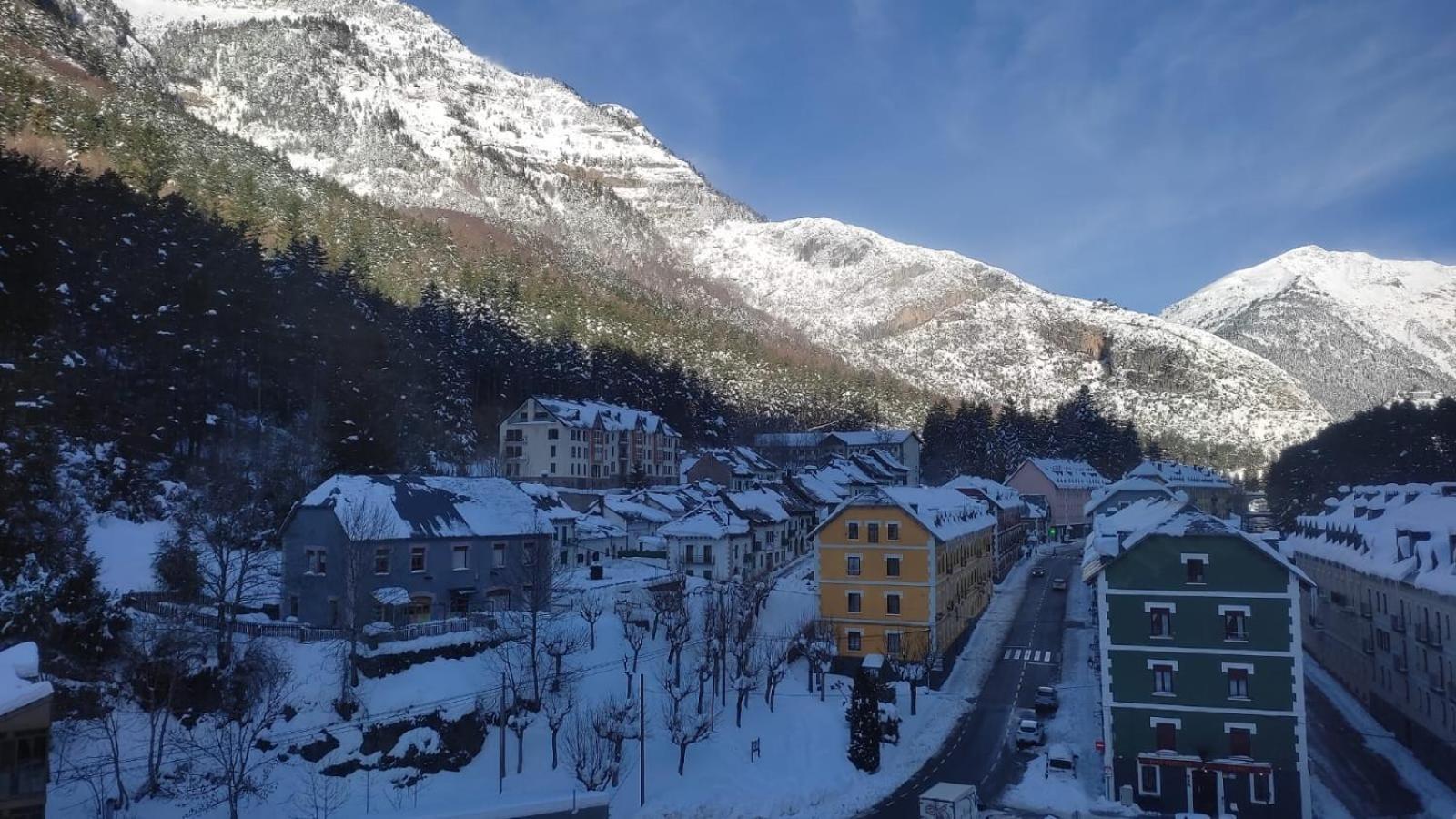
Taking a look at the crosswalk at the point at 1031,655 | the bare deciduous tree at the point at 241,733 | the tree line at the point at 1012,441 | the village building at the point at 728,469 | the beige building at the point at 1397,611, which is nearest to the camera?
the bare deciduous tree at the point at 241,733

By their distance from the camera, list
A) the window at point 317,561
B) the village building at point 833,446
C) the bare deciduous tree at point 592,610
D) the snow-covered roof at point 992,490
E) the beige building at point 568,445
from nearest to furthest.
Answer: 1. the window at point 317,561
2. the bare deciduous tree at point 592,610
3. the snow-covered roof at point 992,490
4. the beige building at point 568,445
5. the village building at point 833,446

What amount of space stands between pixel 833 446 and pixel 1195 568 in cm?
10117

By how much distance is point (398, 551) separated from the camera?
4038 centimetres

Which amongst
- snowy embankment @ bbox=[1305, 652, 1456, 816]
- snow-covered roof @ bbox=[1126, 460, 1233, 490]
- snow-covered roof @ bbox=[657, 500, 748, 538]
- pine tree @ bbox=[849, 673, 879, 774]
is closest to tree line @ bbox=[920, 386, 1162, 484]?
snow-covered roof @ bbox=[1126, 460, 1233, 490]

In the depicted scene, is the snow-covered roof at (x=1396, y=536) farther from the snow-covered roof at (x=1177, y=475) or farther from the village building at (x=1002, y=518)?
the snow-covered roof at (x=1177, y=475)

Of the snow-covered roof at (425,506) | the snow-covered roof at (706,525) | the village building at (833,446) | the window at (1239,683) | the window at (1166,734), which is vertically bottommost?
the window at (1166,734)

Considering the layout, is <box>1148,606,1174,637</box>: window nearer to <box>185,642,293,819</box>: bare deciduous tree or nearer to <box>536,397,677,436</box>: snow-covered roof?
<box>185,642,293,819</box>: bare deciduous tree

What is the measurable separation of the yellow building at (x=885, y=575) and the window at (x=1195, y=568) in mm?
15804

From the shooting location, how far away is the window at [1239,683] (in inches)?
1283

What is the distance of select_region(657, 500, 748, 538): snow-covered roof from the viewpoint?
199 feet

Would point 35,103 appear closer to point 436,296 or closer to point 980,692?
point 436,296

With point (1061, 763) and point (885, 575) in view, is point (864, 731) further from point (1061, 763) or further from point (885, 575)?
point (885, 575)

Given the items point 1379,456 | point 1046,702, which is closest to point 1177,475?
point 1379,456

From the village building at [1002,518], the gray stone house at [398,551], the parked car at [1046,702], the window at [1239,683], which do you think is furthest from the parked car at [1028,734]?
the village building at [1002,518]
